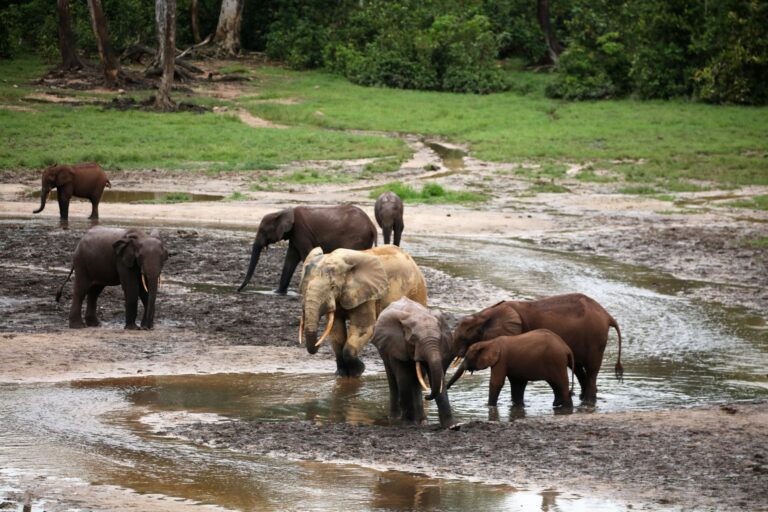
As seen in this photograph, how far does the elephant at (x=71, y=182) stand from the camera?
23.2m

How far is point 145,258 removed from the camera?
14164 millimetres

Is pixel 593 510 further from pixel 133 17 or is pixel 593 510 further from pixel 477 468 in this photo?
pixel 133 17

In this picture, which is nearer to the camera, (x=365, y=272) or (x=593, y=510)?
(x=593, y=510)

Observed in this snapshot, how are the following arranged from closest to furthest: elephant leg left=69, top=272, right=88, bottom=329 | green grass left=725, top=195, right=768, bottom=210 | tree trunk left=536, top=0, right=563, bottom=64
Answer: elephant leg left=69, top=272, right=88, bottom=329
green grass left=725, top=195, right=768, bottom=210
tree trunk left=536, top=0, right=563, bottom=64

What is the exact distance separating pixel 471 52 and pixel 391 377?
133 feet

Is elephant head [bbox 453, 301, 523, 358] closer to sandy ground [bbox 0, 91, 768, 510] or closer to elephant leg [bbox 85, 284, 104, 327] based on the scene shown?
sandy ground [bbox 0, 91, 768, 510]

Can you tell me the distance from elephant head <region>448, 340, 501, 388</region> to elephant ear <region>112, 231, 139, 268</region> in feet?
16.1

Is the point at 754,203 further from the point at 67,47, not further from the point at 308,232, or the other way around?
the point at 67,47

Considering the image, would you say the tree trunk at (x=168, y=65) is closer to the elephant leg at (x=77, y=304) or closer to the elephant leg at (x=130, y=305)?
the elephant leg at (x=77, y=304)

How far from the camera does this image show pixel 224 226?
23328 millimetres

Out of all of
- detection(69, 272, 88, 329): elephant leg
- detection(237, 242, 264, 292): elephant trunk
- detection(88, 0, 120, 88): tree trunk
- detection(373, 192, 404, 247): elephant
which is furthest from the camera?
detection(88, 0, 120, 88): tree trunk

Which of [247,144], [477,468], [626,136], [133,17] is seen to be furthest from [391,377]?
[133,17]

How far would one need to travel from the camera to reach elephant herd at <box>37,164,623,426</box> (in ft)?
35.1

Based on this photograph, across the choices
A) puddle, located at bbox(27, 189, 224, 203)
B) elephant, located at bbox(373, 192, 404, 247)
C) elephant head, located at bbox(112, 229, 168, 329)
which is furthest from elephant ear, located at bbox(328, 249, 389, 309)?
puddle, located at bbox(27, 189, 224, 203)
